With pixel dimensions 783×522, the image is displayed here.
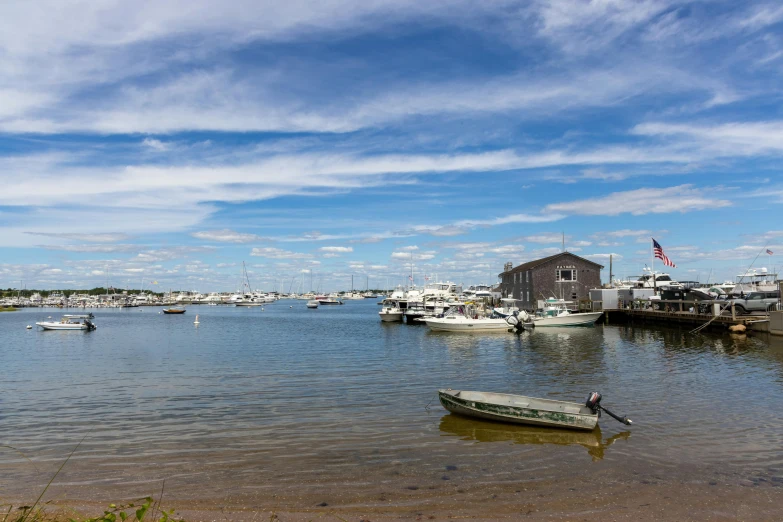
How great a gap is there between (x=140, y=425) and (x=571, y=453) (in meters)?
13.6

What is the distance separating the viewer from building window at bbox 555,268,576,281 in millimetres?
68688

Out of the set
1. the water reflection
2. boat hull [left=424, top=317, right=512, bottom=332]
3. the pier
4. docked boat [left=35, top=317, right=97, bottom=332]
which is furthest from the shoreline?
docked boat [left=35, top=317, right=97, bottom=332]

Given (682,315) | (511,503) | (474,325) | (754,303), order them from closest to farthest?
(511,503) < (754,303) < (682,315) < (474,325)

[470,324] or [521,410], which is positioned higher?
[470,324]

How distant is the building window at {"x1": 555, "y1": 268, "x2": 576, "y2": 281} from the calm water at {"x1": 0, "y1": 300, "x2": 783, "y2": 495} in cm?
3102

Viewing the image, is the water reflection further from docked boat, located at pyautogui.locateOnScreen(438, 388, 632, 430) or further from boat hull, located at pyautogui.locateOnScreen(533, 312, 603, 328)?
boat hull, located at pyautogui.locateOnScreen(533, 312, 603, 328)

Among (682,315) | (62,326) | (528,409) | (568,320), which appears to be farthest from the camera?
(62,326)

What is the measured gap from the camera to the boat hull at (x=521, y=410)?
1570 centimetres

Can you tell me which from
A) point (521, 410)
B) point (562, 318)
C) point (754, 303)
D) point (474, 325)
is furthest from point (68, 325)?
point (754, 303)

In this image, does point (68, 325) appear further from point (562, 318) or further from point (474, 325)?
point (562, 318)

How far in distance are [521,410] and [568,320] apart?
1632 inches

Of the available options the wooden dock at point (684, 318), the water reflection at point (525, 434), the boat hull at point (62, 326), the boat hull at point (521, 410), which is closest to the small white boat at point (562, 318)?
the wooden dock at point (684, 318)

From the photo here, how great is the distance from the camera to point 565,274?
6888 centimetres

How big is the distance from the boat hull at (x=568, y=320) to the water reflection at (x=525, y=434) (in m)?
39.3
